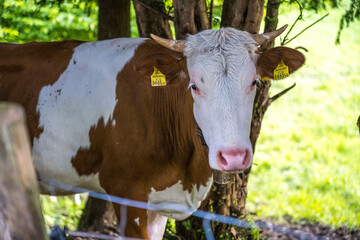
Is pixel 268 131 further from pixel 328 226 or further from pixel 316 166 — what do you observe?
→ pixel 328 226

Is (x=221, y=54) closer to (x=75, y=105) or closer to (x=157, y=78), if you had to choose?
(x=157, y=78)

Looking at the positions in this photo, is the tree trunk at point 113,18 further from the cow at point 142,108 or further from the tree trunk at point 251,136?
the tree trunk at point 251,136

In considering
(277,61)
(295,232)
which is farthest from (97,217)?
(277,61)

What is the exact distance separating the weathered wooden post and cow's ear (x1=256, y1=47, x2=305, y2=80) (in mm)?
2273

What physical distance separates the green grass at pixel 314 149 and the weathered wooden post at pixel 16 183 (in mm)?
3642

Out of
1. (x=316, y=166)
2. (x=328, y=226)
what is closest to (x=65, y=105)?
(x=328, y=226)

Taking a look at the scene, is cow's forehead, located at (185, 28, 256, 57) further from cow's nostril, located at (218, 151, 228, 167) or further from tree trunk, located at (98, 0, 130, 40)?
tree trunk, located at (98, 0, 130, 40)

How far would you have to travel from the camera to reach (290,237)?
554 cm

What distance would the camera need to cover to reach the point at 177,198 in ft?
12.9

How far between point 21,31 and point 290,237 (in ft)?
13.6

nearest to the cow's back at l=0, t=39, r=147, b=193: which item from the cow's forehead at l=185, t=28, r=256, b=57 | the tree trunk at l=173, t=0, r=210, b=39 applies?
the tree trunk at l=173, t=0, r=210, b=39

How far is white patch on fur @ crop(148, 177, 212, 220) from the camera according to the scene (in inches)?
152

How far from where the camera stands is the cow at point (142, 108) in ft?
10.9

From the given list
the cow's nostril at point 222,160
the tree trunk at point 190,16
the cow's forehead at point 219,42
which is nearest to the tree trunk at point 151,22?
the tree trunk at point 190,16
